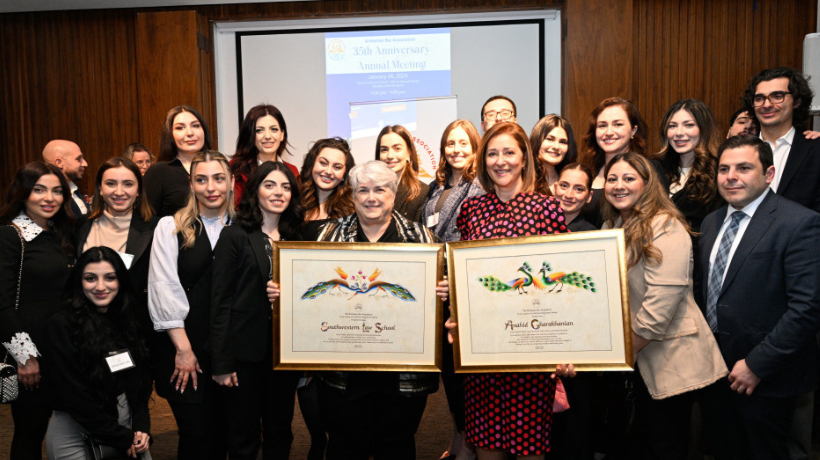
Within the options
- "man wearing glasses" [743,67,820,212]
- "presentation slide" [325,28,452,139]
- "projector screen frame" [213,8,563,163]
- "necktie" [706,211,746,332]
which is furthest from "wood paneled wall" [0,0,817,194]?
"necktie" [706,211,746,332]

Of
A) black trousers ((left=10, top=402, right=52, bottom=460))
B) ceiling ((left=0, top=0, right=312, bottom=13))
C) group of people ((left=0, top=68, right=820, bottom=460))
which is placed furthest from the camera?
ceiling ((left=0, top=0, right=312, bottom=13))

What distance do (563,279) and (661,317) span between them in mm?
443

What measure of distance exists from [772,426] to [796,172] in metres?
1.38

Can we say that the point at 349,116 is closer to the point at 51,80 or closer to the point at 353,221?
the point at 51,80

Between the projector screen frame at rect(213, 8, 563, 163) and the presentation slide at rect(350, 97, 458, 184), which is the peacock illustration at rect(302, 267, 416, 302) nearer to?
the presentation slide at rect(350, 97, 458, 184)

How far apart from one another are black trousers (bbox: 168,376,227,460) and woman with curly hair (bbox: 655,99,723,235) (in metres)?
2.47

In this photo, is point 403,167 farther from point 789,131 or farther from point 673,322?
point 789,131

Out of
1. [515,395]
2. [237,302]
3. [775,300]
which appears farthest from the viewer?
[237,302]

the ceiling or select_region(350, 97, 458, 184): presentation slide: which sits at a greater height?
the ceiling

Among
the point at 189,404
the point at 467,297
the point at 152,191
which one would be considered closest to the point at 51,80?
the point at 152,191

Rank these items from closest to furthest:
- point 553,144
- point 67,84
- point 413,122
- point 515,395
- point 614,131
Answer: point 515,395 < point 614,131 < point 553,144 < point 413,122 < point 67,84

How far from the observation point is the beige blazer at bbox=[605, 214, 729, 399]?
8.32 feet

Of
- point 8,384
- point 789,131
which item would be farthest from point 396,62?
point 8,384

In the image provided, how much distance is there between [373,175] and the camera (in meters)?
2.62
